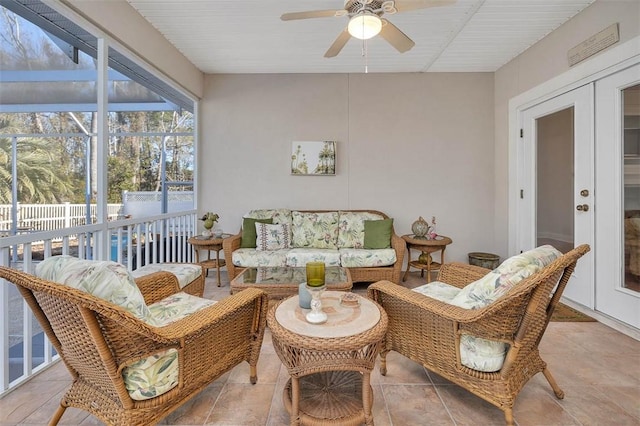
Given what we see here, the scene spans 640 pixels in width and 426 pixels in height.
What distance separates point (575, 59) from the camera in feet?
9.32

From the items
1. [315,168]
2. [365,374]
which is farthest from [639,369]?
[315,168]

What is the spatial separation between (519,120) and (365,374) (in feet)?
12.4

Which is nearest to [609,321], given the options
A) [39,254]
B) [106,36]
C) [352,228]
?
[352,228]

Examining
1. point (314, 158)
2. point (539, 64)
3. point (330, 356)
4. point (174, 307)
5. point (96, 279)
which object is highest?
point (539, 64)

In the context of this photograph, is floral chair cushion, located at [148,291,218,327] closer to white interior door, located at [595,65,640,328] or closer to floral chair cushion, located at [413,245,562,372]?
floral chair cushion, located at [413,245,562,372]

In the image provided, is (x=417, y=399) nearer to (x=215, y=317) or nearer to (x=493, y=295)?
(x=493, y=295)

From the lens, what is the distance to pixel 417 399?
166 cm

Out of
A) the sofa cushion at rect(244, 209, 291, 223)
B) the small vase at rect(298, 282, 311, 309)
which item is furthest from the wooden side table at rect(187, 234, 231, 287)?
the small vase at rect(298, 282, 311, 309)

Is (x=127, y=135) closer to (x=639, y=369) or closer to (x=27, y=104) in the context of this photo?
(x=27, y=104)

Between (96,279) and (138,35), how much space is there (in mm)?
2714

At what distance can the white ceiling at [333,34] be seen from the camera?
2.74 metres

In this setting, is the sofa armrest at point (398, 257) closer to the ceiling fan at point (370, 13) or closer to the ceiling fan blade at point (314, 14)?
the ceiling fan at point (370, 13)

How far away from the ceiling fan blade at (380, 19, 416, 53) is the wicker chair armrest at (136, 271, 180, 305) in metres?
2.32

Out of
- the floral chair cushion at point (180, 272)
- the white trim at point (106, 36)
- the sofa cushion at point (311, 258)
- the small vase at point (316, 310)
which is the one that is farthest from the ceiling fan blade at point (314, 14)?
the sofa cushion at point (311, 258)
